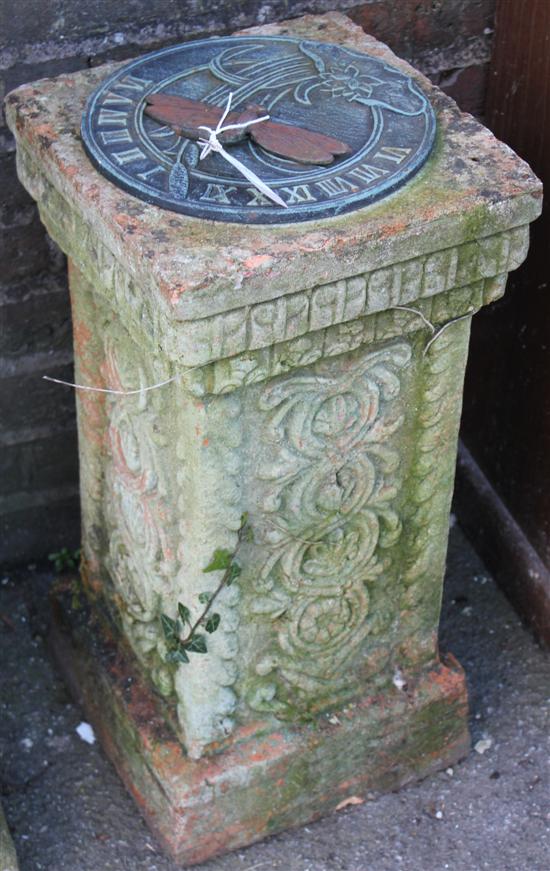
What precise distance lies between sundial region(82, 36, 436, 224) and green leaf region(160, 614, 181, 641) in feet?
3.20

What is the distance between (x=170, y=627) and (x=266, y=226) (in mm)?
993

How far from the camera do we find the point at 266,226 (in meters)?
2.80

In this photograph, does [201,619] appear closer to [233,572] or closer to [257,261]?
[233,572]

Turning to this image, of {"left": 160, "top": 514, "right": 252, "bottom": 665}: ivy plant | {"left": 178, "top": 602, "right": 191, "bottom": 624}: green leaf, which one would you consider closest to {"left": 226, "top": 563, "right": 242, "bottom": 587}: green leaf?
{"left": 160, "top": 514, "right": 252, "bottom": 665}: ivy plant

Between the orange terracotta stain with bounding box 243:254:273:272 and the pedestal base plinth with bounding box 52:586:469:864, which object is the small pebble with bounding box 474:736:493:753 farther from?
the orange terracotta stain with bounding box 243:254:273:272

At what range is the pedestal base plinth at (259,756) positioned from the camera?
11.3 ft

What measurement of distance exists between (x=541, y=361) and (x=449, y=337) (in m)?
0.87

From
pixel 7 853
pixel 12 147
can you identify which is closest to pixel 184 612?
pixel 7 853

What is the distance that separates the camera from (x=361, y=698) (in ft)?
11.8

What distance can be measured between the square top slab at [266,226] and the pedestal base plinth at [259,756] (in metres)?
1.23

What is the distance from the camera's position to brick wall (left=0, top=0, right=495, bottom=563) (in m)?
3.55

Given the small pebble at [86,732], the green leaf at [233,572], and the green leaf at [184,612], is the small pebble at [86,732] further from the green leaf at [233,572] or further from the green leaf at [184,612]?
the green leaf at [233,572]

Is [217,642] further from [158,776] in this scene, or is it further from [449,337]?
[449,337]

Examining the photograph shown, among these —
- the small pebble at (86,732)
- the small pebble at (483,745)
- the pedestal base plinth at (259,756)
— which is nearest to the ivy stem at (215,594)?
the pedestal base plinth at (259,756)
